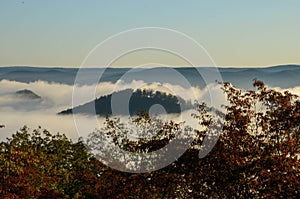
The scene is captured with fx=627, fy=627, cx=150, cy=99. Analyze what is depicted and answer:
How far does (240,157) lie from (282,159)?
217cm

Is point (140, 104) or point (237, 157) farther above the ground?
point (140, 104)

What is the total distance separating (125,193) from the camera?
3734 centimetres

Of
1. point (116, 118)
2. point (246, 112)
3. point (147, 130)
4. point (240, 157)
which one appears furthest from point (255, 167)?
point (116, 118)

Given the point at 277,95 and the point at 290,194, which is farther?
the point at 277,95

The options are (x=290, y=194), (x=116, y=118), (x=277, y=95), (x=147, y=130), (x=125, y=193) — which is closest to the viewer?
(x=290, y=194)

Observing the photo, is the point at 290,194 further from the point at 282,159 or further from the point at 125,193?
the point at 125,193

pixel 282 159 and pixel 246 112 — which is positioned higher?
pixel 246 112

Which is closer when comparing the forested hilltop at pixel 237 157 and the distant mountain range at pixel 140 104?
the forested hilltop at pixel 237 157

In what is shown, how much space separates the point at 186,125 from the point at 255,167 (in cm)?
571

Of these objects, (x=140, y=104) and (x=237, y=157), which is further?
(x=140, y=104)

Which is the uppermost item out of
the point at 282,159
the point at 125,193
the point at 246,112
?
the point at 246,112

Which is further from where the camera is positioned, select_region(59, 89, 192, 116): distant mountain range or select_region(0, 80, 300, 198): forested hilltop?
select_region(59, 89, 192, 116): distant mountain range

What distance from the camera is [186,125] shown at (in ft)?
121

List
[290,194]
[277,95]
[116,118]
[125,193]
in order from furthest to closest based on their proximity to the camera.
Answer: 1. [116,118]
2. [125,193]
3. [277,95]
4. [290,194]
